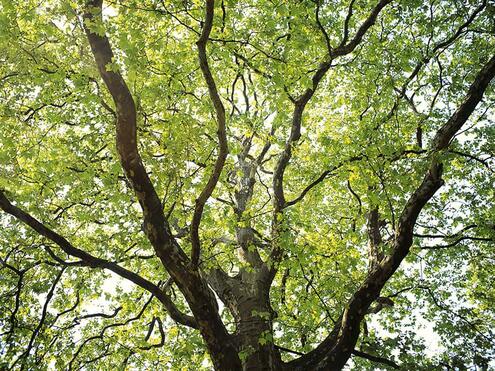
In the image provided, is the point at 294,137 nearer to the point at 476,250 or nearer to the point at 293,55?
the point at 293,55

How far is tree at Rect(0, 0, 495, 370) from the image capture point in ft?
19.9

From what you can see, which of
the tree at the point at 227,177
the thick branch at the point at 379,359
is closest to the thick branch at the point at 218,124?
the tree at the point at 227,177

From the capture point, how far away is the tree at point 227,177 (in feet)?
19.9

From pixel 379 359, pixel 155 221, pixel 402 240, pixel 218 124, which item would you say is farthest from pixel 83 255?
pixel 379 359

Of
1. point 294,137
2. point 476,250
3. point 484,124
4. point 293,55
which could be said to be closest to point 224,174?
point 294,137

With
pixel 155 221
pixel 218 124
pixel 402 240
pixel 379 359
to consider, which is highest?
pixel 218 124

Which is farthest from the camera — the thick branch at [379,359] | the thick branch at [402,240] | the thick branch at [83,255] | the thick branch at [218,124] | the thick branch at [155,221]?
the thick branch at [379,359]

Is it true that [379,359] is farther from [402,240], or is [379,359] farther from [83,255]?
[83,255]

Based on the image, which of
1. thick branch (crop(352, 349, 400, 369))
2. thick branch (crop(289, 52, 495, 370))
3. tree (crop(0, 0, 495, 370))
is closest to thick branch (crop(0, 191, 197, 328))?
tree (crop(0, 0, 495, 370))

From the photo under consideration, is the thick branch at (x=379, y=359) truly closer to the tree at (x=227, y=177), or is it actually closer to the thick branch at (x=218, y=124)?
the tree at (x=227, y=177)

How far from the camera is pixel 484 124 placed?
8.65 m

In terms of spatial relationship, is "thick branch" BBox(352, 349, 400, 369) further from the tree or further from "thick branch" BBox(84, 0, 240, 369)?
"thick branch" BBox(84, 0, 240, 369)

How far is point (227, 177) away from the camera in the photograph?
8797mm

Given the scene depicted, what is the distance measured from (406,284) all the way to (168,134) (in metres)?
7.25
